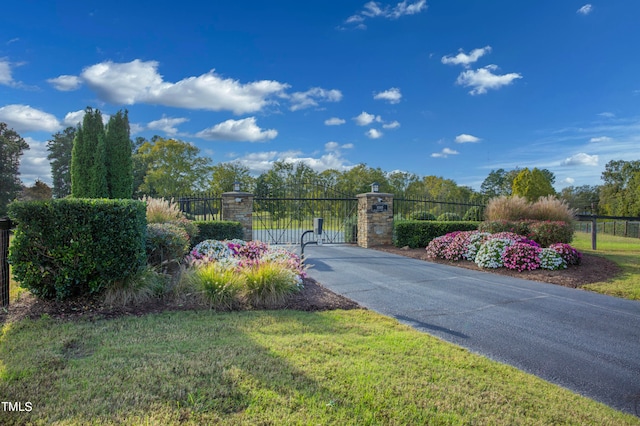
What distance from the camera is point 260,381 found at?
95.9 inches

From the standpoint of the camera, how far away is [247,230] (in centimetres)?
1121

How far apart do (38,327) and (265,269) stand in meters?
2.58

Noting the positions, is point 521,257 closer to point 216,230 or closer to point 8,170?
point 216,230

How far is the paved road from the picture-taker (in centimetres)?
317

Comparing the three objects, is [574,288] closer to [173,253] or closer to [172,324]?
[172,324]

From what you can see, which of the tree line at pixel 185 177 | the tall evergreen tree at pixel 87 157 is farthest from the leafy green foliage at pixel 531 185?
the tall evergreen tree at pixel 87 157

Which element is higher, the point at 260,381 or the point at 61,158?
the point at 61,158

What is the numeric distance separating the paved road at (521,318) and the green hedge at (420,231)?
354 centimetres

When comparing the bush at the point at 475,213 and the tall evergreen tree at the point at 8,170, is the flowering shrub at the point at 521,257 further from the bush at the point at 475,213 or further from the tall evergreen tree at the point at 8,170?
the tall evergreen tree at the point at 8,170

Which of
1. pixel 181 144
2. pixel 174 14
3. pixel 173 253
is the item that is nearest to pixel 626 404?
pixel 173 253

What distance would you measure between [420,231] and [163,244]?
8.17m

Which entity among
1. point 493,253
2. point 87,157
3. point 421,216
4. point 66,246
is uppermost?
point 87,157

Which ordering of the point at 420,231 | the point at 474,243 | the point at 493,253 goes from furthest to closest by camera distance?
the point at 420,231 → the point at 474,243 → the point at 493,253

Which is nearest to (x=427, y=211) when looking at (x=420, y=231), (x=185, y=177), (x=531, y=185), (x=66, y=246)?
(x=420, y=231)
